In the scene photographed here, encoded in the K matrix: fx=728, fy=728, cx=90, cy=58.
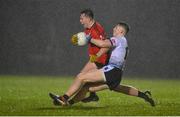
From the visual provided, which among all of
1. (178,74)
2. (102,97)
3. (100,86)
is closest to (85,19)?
(100,86)

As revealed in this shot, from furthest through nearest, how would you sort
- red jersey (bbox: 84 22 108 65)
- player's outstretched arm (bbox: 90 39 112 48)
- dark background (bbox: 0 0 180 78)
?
1. dark background (bbox: 0 0 180 78)
2. red jersey (bbox: 84 22 108 65)
3. player's outstretched arm (bbox: 90 39 112 48)

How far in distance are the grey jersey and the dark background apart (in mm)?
7094

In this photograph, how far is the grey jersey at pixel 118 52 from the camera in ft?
24.6

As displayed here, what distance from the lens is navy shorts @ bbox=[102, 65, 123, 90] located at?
744 centimetres

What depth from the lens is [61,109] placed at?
299 inches

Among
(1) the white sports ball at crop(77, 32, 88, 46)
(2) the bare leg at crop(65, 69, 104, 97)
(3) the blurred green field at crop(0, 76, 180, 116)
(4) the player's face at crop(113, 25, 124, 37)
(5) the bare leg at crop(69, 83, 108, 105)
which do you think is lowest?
(3) the blurred green field at crop(0, 76, 180, 116)

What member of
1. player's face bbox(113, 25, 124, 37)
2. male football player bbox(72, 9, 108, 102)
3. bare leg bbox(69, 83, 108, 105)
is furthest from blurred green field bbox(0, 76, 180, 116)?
player's face bbox(113, 25, 124, 37)

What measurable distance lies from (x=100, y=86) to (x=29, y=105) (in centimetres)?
86

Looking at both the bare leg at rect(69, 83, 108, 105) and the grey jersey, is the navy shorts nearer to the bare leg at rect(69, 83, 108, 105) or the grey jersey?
the grey jersey

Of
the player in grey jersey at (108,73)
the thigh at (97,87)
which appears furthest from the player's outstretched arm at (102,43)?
the thigh at (97,87)

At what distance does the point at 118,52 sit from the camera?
7.56 metres

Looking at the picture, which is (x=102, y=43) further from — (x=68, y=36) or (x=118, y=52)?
(x=68, y=36)

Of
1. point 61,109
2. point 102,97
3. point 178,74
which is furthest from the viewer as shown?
point 178,74

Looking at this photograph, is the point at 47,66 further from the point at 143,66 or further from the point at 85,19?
the point at 85,19
